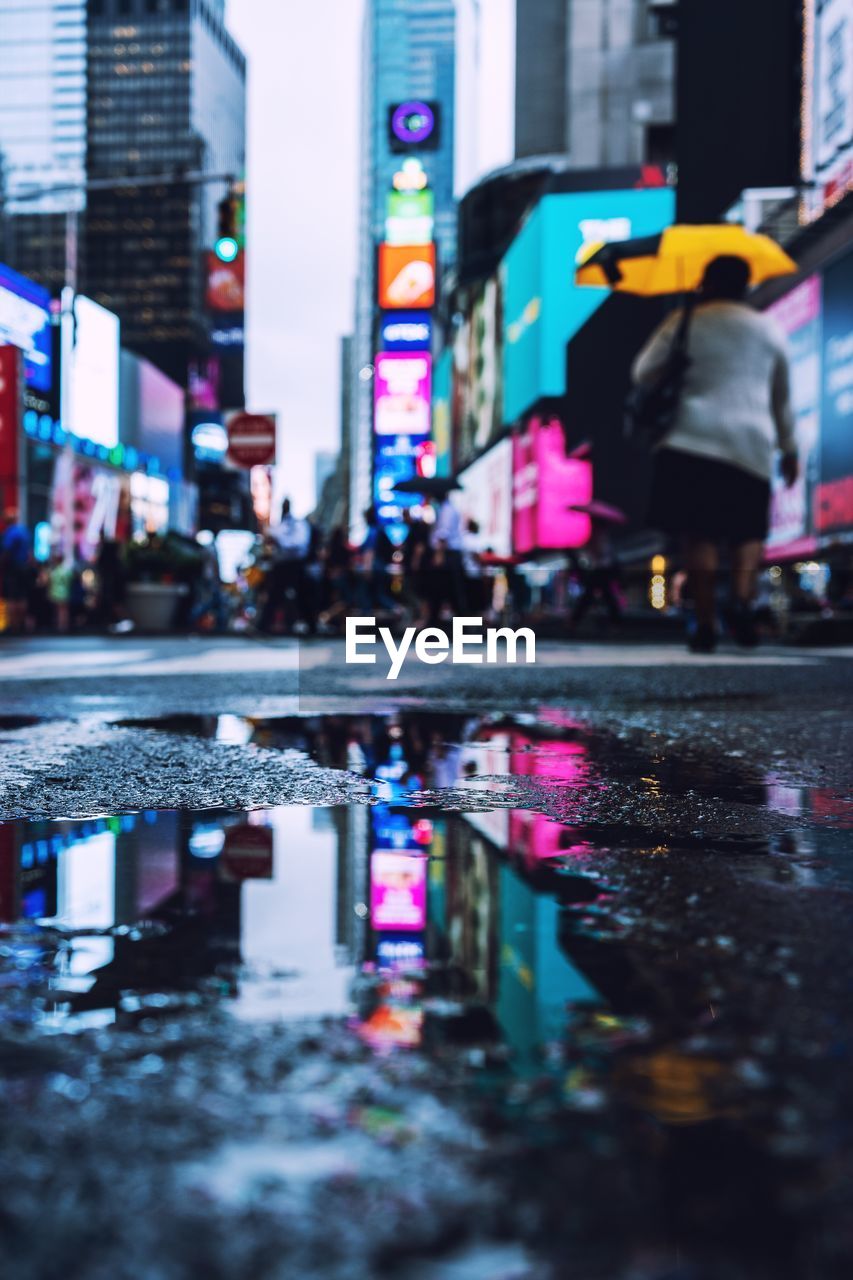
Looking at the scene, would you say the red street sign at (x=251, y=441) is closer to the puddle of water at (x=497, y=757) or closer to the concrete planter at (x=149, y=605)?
the concrete planter at (x=149, y=605)

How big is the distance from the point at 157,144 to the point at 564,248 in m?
135

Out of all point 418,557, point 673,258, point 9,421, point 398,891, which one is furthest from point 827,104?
point 398,891

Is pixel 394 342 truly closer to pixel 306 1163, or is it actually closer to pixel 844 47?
pixel 844 47

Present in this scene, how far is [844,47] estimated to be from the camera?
55.8 feet

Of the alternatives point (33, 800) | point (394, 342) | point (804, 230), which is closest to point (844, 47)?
point (804, 230)

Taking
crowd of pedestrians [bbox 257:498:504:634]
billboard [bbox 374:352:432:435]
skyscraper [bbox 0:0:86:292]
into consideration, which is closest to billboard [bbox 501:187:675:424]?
crowd of pedestrians [bbox 257:498:504:634]

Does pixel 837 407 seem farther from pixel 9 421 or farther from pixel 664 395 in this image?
pixel 9 421

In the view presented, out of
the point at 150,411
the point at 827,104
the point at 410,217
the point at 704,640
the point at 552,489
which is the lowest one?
the point at 704,640

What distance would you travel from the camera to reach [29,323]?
5028 cm

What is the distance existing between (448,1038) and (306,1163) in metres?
0.26

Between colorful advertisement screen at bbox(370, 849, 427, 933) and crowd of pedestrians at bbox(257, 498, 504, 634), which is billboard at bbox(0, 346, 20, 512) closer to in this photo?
crowd of pedestrians at bbox(257, 498, 504, 634)

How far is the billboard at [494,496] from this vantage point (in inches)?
2009

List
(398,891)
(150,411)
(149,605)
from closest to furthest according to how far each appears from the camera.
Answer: (398,891)
(149,605)
(150,411)

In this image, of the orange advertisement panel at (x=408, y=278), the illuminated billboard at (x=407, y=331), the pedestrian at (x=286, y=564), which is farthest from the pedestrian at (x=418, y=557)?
the illuminated billboard at (x=407, y=331)
